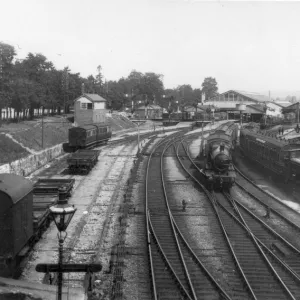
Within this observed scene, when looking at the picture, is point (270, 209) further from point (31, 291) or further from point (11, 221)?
point (31, 291)

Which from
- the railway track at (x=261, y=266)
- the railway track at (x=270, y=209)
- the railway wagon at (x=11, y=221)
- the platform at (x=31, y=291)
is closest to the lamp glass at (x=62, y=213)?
the platform at (x=31, y=291)

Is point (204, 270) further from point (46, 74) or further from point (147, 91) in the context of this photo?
point (147, 91)

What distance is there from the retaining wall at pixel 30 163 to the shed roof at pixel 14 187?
14.9m

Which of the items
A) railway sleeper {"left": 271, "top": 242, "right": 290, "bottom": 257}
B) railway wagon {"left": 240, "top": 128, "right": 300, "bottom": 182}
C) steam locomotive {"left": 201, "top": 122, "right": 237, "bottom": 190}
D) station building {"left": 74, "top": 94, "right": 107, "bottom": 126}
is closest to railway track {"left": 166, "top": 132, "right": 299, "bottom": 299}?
railway sleeper {"left": 271, "top": 242, "right": 290, "bottom": 257}

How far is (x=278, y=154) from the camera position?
27719mm

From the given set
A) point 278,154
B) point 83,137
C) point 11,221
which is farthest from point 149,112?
point 11,221

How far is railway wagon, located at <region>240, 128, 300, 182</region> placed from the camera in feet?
85.3

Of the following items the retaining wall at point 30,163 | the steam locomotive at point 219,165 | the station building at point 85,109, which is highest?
the station building at point 85,109

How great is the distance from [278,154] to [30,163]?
1926cm

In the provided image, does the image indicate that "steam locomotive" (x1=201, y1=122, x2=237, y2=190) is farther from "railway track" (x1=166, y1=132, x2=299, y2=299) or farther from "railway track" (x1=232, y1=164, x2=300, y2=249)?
"railway track" (x1=166, y1=132, x2=299, y2=299)

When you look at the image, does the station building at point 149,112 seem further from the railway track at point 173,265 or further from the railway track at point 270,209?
the railway track at point 173,265

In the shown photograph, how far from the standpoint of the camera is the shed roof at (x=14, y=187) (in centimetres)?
1209

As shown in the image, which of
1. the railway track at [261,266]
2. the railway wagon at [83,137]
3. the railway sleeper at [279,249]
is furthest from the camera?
the railway wagon at [83,137]

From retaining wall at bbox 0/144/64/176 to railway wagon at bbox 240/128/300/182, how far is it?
1857cm
